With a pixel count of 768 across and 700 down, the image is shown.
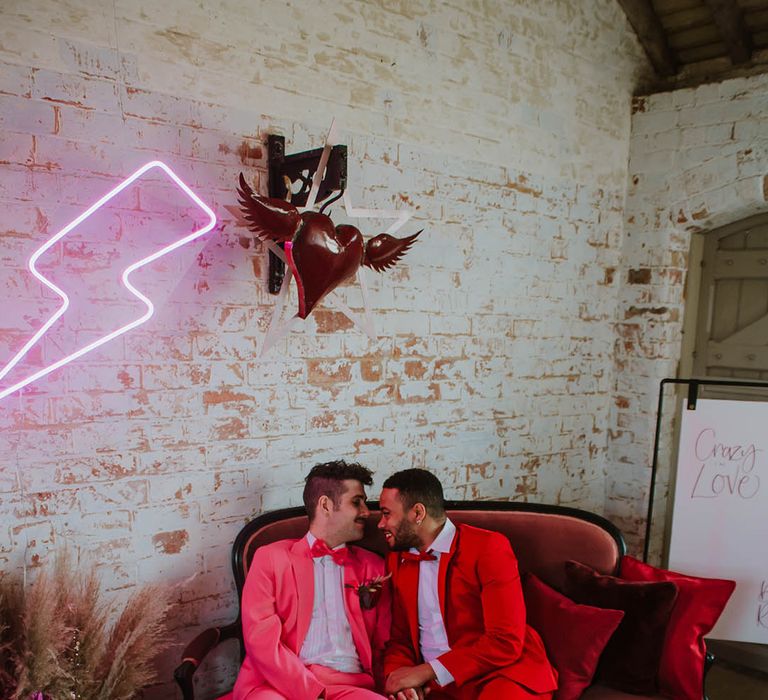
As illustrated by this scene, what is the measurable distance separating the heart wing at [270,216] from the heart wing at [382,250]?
1.15ft

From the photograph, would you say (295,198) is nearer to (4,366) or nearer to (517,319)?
(4,366)

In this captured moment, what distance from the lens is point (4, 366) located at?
1.95 metres

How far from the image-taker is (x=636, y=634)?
2156mm

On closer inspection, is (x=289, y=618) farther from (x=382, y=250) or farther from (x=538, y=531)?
(x=382, y=250)

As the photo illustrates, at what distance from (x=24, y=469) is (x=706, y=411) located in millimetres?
2562

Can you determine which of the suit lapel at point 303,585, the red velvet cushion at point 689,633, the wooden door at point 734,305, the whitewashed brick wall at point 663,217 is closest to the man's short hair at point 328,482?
the suit lapel at point 303,585

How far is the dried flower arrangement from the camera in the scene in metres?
1.50

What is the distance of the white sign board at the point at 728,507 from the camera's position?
2.62 meters

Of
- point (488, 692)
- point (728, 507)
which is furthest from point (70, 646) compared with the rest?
point (728, 507)

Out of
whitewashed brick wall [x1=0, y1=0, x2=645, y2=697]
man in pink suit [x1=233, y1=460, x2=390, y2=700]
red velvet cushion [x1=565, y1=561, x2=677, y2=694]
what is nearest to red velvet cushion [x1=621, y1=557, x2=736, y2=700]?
red velvet cushion [x1=565, y1=561, x2=677, y2=694]

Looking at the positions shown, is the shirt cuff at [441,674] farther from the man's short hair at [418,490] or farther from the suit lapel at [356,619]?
the man's short hair at [418,490]

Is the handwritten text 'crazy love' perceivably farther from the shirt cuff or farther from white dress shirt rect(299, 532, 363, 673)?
white dress shirt rect(299, 532, 363, 673)

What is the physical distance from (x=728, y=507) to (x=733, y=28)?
7.28 feet

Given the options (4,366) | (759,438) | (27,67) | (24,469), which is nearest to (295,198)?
(27,67)
